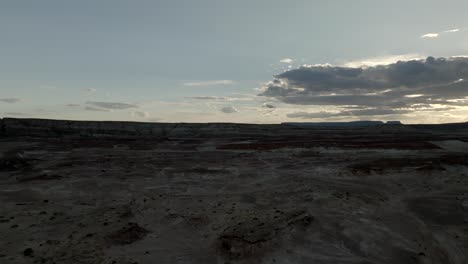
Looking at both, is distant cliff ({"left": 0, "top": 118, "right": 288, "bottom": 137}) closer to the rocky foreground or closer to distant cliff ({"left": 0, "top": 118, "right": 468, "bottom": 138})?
distant cliff ({"left": 0, "top": 118, "right": 468, "bottom": 138})

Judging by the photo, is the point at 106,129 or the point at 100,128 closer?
the point at 106,129

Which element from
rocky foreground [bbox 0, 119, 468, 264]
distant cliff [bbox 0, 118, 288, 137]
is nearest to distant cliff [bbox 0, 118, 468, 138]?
distant cliff [bbox 0, 118, 288, 137]

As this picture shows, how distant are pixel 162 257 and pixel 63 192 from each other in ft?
40.0

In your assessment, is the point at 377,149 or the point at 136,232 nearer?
the point at 136,232

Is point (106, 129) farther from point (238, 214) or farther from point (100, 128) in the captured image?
point (238, 214)

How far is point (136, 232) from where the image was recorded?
12688mm

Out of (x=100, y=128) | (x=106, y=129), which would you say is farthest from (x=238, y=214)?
(x=100, y=128)

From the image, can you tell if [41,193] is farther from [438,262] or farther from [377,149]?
[377,149]

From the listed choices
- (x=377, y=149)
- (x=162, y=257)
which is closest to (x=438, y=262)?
(x=162, y=257)

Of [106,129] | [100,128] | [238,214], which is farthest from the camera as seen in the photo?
[100,128]

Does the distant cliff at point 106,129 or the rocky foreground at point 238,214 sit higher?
the distant cliff at point 106,129

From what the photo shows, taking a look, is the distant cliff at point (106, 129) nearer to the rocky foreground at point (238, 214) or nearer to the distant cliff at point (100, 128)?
the distant cliff at point (100, 128)

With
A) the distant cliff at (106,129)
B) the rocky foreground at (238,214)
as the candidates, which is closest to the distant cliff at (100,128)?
the distant cliff at (106,129)

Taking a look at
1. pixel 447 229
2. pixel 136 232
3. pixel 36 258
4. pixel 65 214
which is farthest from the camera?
pixel 65 214
